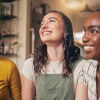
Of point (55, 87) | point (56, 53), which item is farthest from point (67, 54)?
point (55, 87)

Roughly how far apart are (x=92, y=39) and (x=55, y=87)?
285mm

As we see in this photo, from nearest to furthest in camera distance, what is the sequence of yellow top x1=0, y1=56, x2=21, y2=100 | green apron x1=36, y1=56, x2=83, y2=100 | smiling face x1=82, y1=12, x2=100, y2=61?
smiling face x1=82, y1=12, x2=100, y2=61
green apron x1=36, y1=56, x2=83, y2=100
yellow top x1=0, y1=56, x2=21, y2=100

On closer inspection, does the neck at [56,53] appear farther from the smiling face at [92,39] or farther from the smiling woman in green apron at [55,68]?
the smiling face at [92,39]

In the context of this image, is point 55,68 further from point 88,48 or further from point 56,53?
point 88,48

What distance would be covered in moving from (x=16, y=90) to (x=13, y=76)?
8 centimetres

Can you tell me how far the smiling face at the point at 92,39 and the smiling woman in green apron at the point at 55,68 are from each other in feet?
0.50

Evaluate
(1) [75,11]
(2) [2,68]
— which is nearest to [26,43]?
(2) [2,68]

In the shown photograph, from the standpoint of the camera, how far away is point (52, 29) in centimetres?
102

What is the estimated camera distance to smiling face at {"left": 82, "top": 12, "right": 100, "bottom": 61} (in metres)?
0.87

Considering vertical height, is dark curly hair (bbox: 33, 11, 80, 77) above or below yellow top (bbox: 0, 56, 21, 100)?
above

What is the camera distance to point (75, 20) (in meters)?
6.65

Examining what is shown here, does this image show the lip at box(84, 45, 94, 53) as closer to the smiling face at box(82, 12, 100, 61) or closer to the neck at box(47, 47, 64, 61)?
the smiling face at box(82, 12, 100, 61)

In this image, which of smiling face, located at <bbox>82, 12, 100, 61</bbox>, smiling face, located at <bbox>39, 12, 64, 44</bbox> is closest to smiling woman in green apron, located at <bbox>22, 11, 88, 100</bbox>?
smiling face, located at <bbox>39, 12, 64, 44</bbox>

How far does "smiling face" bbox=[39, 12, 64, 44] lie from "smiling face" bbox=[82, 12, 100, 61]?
0.52 ft
